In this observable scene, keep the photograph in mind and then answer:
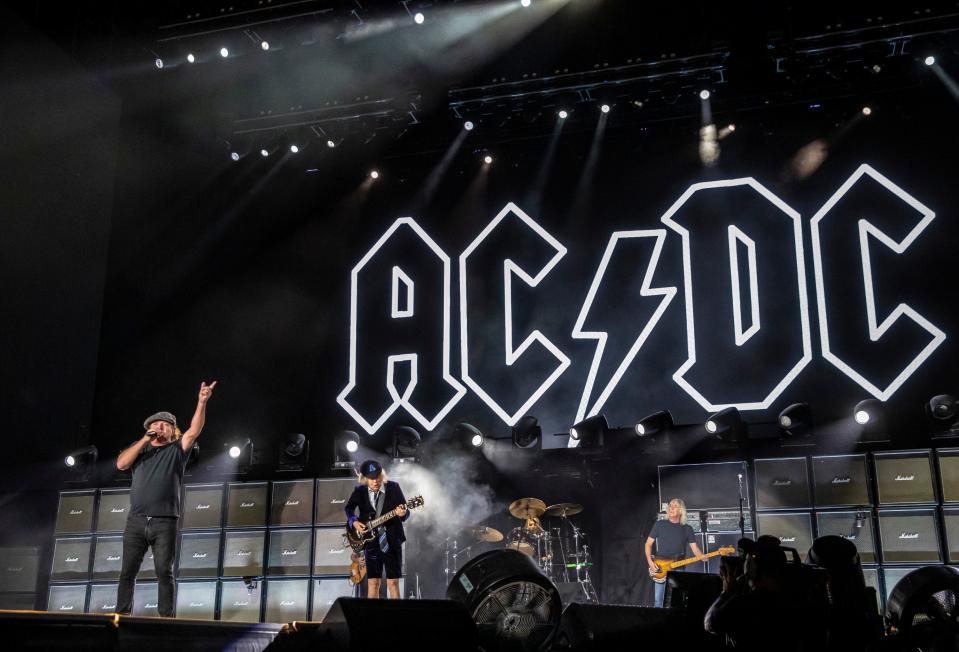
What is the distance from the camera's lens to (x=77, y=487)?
10086mm

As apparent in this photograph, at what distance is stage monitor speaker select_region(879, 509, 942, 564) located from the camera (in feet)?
27.1

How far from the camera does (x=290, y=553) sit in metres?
9.61

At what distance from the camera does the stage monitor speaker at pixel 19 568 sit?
31.7 feet

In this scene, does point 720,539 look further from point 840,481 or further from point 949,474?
point 949,474

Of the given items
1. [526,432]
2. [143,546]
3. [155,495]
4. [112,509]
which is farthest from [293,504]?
[155,495]

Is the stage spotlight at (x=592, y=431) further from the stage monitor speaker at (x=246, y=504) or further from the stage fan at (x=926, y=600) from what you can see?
the stage fan at (x=926, y=600)

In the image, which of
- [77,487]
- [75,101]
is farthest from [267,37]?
[77,487]

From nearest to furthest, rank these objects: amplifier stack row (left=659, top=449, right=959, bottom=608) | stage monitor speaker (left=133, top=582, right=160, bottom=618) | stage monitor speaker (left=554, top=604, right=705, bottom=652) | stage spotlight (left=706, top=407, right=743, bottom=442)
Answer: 1. stage monitor speaker (left=554, top=604, right=705, bottom=652)
2. amplifier stack row (left=659, top=449, right=959, bottom=608)
3. stage spotlight (left=706, top=407, right=743, bottom=442)
4. stage monitor speaker (left=133, top=582, right=160, bottom=618)

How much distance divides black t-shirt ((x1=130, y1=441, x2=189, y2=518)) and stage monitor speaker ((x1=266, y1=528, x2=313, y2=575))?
354 cm

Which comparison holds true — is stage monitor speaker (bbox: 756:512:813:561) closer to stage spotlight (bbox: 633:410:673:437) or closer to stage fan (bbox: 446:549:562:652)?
stage spotlight (bbox: 633:410:673:437)

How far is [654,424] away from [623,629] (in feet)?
18.5

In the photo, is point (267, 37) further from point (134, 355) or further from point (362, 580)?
point (362, 580)

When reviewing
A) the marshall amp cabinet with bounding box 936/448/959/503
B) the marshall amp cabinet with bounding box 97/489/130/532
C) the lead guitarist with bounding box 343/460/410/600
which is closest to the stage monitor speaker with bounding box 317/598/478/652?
the lead guitarist with bounding box 343/460/410/600

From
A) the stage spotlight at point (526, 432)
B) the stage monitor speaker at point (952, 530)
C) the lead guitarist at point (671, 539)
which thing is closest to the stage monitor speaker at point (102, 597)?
the stage spotlight at point (526, 432)
